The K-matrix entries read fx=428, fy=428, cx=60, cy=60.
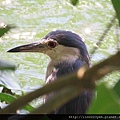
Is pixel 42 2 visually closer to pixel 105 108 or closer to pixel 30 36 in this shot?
pixel 30 36

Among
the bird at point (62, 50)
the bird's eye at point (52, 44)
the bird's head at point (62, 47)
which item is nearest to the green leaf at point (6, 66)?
the bird at point (62, 50)

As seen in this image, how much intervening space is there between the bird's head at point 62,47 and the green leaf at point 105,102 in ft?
4.76

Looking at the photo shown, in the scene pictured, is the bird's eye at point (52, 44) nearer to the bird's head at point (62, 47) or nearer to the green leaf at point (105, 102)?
the bird's head at point (62, 47)

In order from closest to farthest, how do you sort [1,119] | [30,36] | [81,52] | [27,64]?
[1,119]
[81,52]
[27,64]
[30,36]

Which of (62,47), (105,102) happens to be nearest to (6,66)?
(105,102)

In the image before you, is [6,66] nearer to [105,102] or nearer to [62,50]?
[105,102]

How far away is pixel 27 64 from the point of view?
3.48m

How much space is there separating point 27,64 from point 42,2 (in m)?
1.24

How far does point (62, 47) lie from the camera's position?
1980 millimetres

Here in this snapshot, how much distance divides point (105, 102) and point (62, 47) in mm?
1610

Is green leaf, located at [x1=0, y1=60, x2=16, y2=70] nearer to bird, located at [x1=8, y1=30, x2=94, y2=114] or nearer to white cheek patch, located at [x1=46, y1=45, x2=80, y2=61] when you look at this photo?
bird, located at [x1=8, y1=30, x2=94, y2=114]

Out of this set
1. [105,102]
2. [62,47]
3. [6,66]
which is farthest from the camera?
[62,47]

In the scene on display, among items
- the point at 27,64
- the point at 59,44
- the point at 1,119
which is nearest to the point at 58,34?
the point at 59,44

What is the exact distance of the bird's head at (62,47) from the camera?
189cm
